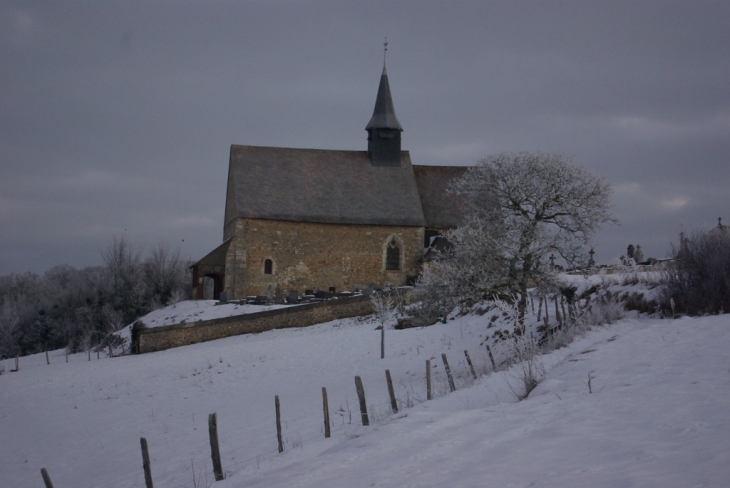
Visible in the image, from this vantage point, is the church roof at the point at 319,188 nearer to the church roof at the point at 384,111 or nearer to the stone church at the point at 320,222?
the stone church at the point at 320,222

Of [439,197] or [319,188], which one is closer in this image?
[319,188]

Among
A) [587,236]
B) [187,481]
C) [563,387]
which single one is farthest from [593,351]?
[587,236]

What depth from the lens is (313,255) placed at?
121 feet

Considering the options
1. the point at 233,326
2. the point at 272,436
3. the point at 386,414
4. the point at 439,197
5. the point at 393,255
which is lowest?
the point at 272,436

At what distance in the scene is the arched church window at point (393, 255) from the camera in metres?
37.6

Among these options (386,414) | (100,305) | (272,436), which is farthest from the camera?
(100,305)

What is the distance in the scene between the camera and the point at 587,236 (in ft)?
67.0

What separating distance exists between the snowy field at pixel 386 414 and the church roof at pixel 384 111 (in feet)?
55.6

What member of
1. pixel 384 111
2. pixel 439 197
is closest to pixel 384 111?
pixel 384 111

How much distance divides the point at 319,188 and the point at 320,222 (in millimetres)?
2524

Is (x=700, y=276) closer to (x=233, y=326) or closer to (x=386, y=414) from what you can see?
(x=386, y=414)

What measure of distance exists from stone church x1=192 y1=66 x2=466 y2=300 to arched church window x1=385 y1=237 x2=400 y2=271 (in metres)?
0.03

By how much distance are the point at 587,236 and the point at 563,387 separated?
39.8ft

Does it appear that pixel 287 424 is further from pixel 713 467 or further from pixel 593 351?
pixel 713 467
